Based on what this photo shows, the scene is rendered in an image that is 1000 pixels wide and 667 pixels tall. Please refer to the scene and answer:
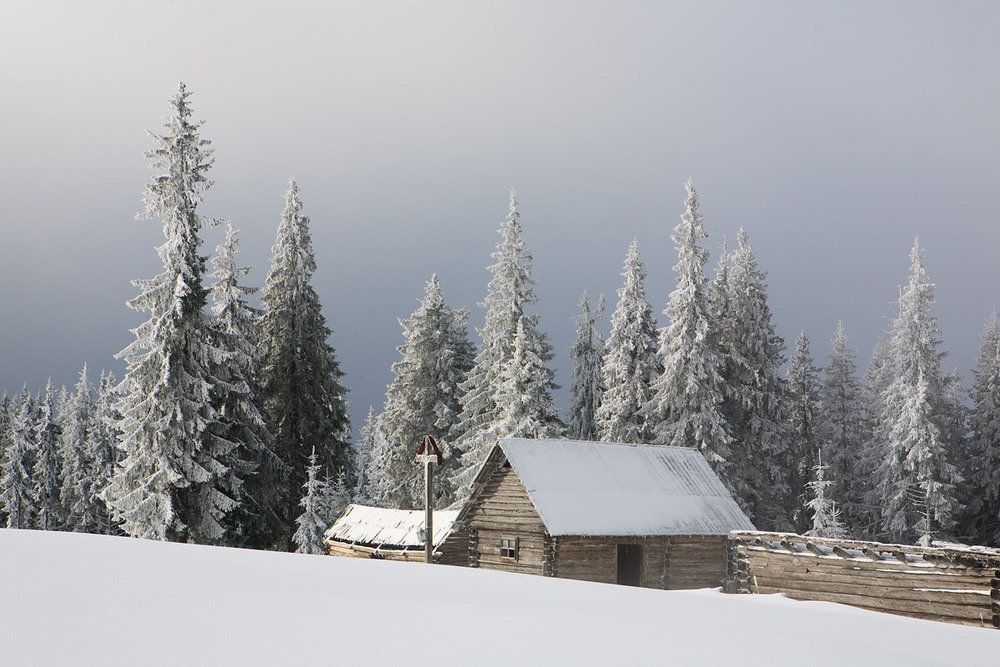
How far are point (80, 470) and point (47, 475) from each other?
3.57 m

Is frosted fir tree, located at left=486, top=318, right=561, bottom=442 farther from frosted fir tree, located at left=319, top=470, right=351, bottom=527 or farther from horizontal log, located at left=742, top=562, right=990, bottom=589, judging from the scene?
horizontal log, located at left=742, top=562, right=990, bottom=589

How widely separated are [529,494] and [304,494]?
60.4ft

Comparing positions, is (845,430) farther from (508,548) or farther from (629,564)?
(508,548)

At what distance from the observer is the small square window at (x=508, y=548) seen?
2814 cm

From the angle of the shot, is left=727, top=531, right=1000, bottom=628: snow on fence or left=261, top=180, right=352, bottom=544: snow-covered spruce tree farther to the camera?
left=261, top=180, right=352, bottom=544: snow-covered spruce tree

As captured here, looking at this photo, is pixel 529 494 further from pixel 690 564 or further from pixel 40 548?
pixel 40 548

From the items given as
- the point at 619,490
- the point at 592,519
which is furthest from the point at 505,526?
the point at 619,490

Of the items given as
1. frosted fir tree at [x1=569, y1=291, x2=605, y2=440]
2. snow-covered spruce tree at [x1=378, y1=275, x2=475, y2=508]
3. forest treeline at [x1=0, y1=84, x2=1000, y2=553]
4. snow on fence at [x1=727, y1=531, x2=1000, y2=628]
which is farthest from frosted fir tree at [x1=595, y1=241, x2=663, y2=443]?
snow on fence at [x1=727, y1=531, x2=1000, y2=628]

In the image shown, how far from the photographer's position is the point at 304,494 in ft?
134

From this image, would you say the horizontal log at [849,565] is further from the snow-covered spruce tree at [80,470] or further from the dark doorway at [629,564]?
the snow-covered spruce tree at [80,470]

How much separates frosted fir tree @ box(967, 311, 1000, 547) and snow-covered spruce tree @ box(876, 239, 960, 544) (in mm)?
2517

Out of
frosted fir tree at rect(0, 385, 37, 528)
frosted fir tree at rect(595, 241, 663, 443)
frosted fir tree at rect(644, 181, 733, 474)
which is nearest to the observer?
frosted fir tree at rect(644, 181, 733, 474)

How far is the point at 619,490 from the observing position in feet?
96.6

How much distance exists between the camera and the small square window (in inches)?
1108
